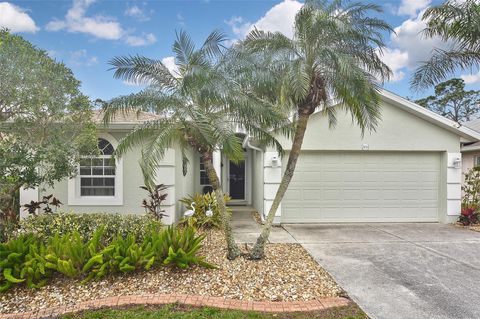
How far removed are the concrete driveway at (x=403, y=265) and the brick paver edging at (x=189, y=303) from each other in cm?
68

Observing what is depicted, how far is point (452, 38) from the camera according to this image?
8.77m

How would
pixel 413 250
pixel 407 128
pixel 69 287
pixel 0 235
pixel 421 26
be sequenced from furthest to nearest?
pixel 407 128
pixel 421 26
pixel 413 250
pixel 0 235
pixel 69 287

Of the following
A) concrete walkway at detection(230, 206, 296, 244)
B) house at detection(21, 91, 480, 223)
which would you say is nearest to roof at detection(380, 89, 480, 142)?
house at detection(21, 91, 480, 223)

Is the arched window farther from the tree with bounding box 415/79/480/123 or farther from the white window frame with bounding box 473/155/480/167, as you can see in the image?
the tree with bounding box 415/79/480/123

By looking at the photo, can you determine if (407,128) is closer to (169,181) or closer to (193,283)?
(169,181)

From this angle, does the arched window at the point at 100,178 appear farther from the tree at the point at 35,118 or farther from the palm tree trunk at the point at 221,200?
the palm tree trunk at the point at 221,200

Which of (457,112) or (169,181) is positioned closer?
(169,181)

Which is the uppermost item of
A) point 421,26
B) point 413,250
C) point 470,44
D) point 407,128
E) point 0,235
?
point 421,26

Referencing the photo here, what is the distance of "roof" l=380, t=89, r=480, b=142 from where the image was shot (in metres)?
10.4

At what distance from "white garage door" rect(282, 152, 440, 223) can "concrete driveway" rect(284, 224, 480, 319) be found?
2.16 ft

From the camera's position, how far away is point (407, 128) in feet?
35.3

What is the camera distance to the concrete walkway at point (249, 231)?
27.8 feet

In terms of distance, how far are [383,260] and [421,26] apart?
285 inches

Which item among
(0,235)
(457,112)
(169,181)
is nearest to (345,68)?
(169,181)
